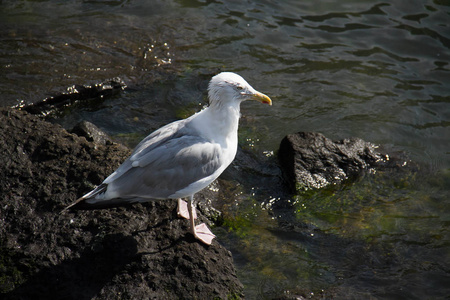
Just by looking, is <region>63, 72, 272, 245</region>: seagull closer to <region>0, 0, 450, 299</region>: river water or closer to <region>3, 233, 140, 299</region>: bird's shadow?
<region>3, 233, 140, 299</region>: bird's shadow

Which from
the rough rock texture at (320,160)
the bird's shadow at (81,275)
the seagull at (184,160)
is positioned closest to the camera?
the bird's shadow at (81,275)

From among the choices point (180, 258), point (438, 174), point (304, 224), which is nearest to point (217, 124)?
point (180, 258)

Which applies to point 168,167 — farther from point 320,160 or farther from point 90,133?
point 320,160

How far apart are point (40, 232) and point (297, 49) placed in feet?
21.5

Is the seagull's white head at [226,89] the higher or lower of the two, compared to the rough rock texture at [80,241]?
higher

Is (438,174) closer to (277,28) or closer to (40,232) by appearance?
(277,28)

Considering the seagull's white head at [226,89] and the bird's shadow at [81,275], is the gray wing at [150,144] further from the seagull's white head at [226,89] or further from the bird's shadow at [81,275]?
the bird's shadow at [81,275]

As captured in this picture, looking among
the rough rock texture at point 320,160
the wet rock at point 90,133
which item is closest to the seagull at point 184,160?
the wet rock at point 90,133

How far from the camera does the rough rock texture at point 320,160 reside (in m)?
6.47

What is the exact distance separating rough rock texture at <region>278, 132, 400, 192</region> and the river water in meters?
0.18

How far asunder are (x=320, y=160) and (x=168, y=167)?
2695 mm

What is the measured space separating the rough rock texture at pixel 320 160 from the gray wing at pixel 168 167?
6.41ft

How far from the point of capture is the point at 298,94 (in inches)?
335

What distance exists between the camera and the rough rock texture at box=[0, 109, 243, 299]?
4.09 m
